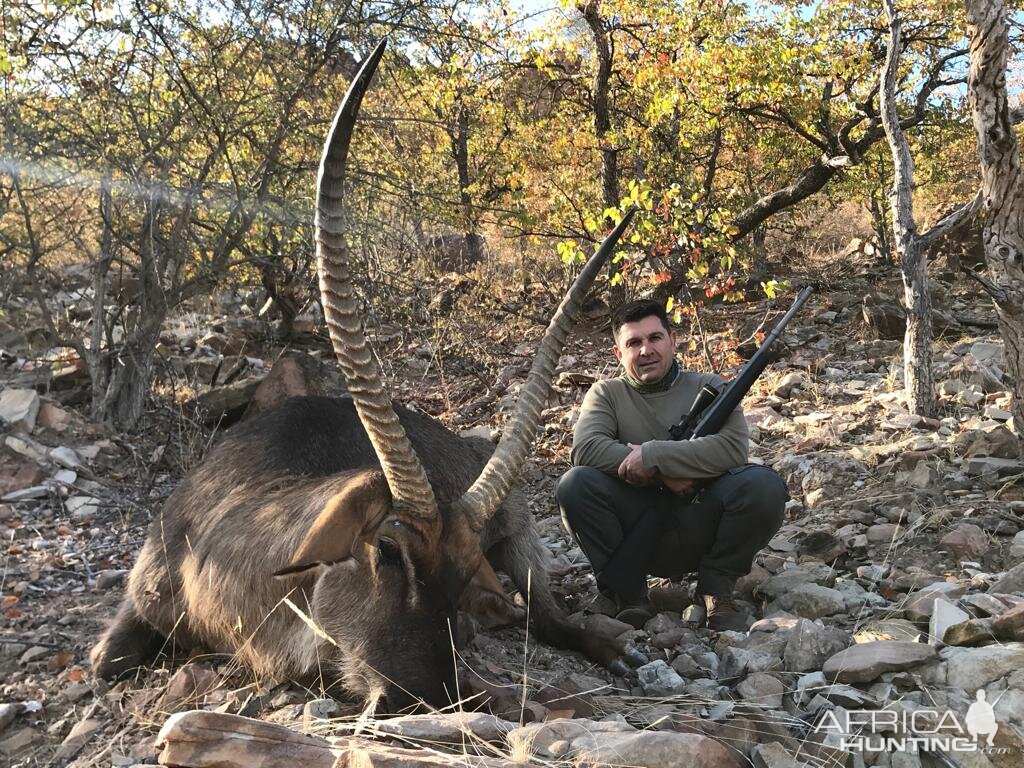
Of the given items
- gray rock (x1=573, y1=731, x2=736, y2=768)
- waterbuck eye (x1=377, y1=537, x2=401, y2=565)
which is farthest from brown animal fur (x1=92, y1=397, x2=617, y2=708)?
gray rock (x1=573, y1=731, x2=736, y2=768)

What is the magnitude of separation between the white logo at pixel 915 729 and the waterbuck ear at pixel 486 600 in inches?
56.5

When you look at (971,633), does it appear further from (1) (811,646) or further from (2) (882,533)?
(2) (882,533)

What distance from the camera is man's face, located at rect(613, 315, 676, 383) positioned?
5.00 metres

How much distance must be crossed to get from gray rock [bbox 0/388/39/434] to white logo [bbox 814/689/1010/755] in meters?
7.15

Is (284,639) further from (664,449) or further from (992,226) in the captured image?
(992,226)

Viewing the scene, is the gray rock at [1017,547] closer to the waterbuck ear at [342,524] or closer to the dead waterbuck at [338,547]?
the dead waterbuck at [338,547]

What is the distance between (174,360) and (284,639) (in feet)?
22.3

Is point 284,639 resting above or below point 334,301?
below

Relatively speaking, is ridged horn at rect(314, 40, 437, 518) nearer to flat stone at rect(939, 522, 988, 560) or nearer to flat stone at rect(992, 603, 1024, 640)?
flat stone at rect(992, 603, 1024, 640)

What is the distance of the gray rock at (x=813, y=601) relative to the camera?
4.36 meters

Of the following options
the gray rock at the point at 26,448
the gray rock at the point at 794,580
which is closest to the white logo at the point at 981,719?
the gray rock at the point at 794,580

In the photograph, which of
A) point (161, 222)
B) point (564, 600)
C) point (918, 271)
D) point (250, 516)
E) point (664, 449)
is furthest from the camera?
point (161, 222)

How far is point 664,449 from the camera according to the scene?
15.3 ft

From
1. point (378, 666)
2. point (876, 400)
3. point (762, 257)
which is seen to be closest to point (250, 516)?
point (378, 666)
